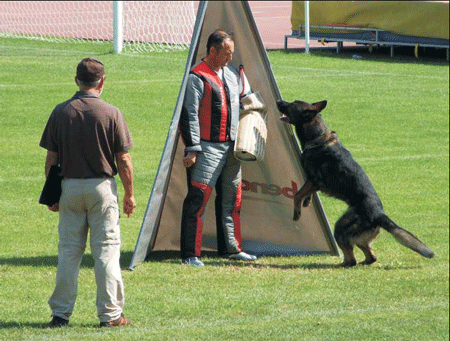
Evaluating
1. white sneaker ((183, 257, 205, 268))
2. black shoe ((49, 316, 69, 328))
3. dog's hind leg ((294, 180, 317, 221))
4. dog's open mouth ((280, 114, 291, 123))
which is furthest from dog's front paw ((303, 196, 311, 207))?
black shoe ((49, 316, 69, 328))

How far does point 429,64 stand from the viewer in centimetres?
2139

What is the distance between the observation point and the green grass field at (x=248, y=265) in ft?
20.2

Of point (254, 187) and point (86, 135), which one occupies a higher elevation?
point (86, 135)

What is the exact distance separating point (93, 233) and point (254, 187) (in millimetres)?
2659

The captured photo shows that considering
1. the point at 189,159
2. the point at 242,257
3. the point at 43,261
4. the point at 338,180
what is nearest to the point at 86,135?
the point at 189,159

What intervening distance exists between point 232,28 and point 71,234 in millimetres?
2736

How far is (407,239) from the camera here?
7277 millimetres

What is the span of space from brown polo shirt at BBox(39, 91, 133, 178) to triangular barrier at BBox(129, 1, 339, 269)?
5.64 feet

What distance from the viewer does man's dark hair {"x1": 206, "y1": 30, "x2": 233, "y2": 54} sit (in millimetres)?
7344

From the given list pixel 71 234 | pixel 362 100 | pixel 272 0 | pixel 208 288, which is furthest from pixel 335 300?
pixel 272 0

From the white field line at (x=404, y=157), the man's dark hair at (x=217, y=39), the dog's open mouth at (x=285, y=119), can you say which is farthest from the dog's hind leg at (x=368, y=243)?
the white field line at (x=404, y=157)

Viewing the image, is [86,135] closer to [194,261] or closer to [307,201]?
[194,261]

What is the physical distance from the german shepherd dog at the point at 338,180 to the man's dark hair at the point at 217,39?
0.75m

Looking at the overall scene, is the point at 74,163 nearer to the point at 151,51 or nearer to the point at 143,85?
the point at 143,85
